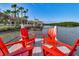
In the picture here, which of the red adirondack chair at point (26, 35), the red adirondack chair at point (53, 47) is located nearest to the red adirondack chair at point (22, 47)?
the red adirondack chair at point (26, 35)

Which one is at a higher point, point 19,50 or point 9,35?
point 9,35

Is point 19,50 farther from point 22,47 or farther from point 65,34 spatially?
point 65,34

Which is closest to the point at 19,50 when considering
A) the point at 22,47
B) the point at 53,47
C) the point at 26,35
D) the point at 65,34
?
the point at 22,47

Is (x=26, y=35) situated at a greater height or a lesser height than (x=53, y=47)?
greater

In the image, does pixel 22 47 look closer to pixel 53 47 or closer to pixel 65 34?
pixel 53 47

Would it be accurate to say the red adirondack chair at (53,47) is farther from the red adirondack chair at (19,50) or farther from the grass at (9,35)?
the grass at (9,35)

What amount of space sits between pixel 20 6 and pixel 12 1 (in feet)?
0.33

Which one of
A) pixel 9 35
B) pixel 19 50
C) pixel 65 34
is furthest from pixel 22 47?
→ pixel 65 34

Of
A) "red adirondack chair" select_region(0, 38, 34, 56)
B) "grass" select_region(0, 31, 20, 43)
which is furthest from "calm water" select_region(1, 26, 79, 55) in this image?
"red adirondack chair" select_region(0, 38, 34, 56)

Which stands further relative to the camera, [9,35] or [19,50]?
[9,35]

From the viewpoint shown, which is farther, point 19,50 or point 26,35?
point 26,35

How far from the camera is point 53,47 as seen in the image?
208 centimetres

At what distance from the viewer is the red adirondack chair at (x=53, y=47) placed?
6.68 ft

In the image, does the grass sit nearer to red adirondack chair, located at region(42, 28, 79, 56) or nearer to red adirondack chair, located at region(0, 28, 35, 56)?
red adirondack chair, located at region(0, 28, 35, 56)
